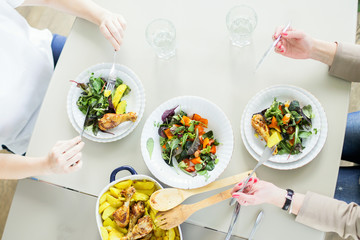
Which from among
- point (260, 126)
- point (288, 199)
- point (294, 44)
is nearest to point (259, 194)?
point (288, 199)

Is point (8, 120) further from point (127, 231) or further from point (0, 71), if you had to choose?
point (127, 231)

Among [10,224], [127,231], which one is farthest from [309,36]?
[10,224]

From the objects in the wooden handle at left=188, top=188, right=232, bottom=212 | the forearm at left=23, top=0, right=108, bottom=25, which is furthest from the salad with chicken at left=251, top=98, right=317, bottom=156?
the forearm at left=23, top=0, right=108, bottom=25

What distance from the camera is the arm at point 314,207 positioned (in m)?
1.02

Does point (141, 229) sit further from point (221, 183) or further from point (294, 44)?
point (294, 44)

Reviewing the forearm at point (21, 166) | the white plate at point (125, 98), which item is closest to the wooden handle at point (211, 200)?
the white plate at point (125, 98)

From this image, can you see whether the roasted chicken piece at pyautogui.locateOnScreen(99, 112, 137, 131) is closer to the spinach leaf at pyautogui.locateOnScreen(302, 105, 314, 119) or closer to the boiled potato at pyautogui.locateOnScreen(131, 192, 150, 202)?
the boiled potato at pyautogui.locateOnScreen(131, 192, 150, 202)

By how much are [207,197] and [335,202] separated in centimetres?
44

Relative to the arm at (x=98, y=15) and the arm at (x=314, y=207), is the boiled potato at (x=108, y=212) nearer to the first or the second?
the arm at (x=314, y=207)

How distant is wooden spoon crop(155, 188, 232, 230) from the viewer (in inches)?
40.1

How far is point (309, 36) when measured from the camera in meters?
1.13

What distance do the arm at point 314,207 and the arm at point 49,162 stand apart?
587 millimetres

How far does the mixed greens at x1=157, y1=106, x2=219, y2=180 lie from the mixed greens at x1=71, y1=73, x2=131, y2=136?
22 cm

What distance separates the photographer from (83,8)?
1.26 meters
